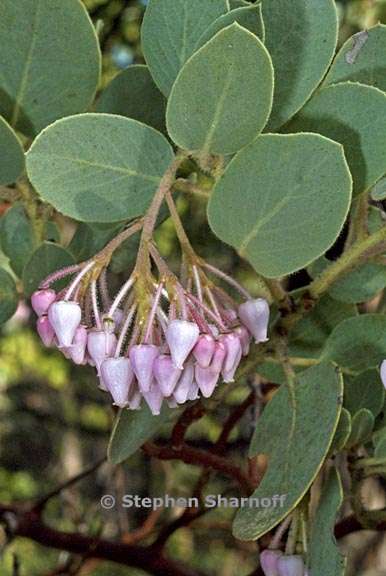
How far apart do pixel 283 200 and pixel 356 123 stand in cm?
9

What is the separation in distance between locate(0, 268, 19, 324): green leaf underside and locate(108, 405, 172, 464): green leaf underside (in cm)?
20

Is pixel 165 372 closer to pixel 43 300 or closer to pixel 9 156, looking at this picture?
pixel 43 300

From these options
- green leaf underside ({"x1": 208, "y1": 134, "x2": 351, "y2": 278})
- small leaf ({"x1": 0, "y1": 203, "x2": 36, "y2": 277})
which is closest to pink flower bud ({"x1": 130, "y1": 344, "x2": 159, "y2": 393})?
green leaf underside ({"x1": 208, "y1": 134, "x2": 351, "y2": 278})

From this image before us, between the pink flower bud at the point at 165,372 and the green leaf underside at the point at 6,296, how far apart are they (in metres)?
0.29

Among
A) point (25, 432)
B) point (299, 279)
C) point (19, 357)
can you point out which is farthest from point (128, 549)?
point (25, 432)

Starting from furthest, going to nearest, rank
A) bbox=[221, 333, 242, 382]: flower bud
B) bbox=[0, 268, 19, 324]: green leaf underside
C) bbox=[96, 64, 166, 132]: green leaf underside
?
bbox=[0, 268, 19, 324]: green leaf underside
bbox=[96, 64, 166, 132]: green leaf underside
bbox=[221, 333, 242, 382]: flower bud

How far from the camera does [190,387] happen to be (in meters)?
0.73

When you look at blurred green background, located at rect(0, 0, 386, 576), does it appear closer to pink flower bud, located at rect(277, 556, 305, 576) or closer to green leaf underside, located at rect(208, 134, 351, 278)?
pink flower bud, located at rect(277, 556, 305, 576)

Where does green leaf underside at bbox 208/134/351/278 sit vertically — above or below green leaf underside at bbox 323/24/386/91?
below

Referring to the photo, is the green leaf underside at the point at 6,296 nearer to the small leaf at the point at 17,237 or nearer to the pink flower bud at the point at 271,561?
the small leaf at the point at 17,237

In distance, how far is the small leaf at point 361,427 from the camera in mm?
811

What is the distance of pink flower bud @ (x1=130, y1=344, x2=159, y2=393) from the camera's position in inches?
26.8

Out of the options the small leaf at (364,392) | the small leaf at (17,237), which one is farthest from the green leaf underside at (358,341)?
the small leaf at (17,237)

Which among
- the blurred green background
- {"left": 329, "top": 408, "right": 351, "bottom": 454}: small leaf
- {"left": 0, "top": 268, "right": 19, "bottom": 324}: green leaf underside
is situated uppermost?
{"left": 329, "top": 408, "right": 351, "bottom": 454}: small leaf
